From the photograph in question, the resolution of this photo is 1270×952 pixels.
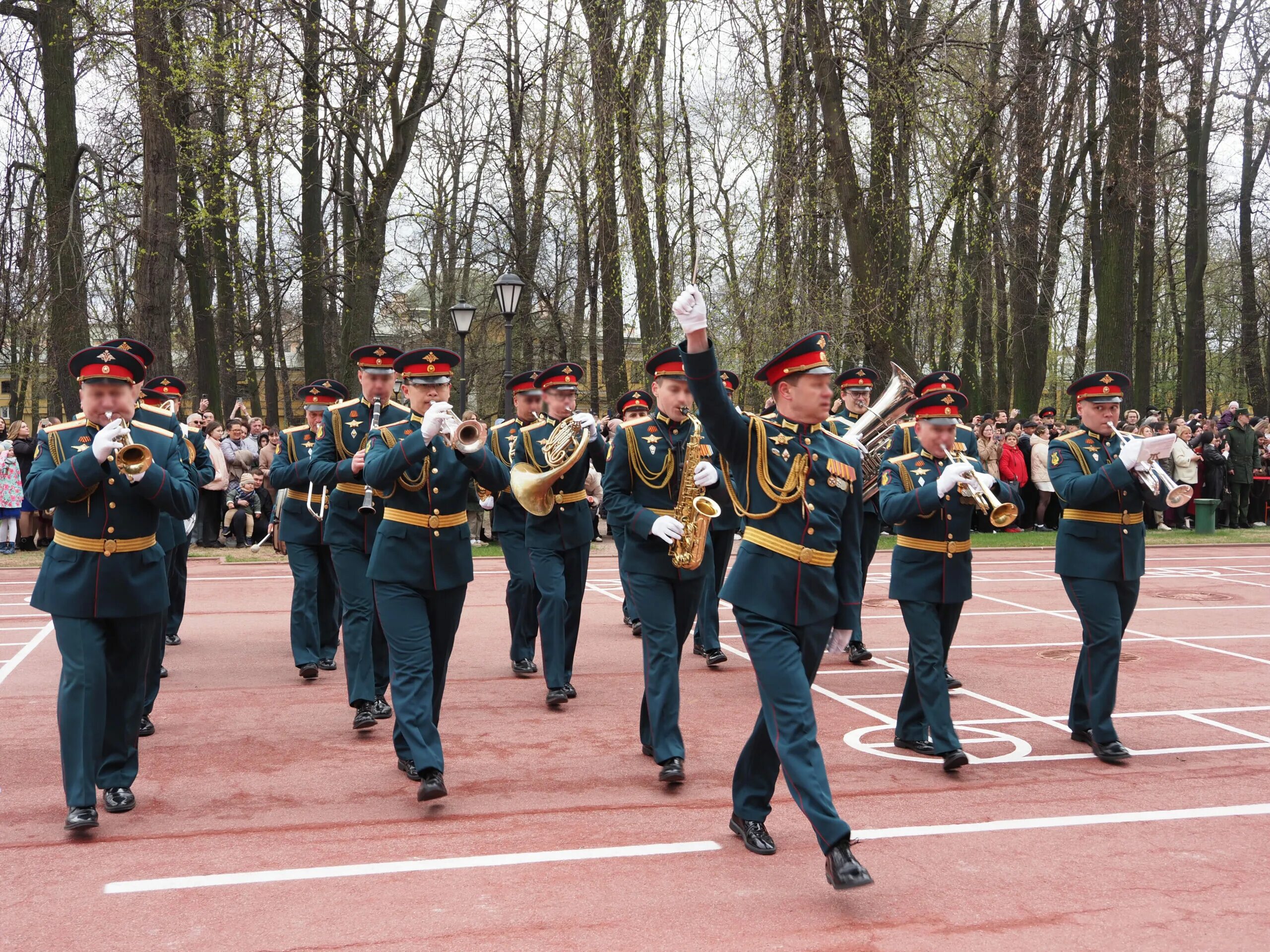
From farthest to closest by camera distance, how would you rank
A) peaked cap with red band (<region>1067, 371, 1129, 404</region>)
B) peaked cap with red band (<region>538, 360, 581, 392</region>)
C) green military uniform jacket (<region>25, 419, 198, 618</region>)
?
peaked cap with red band (<region>538, 360, 581, 392</region>), peaked cap with red band (<region>1067, 371, 1129, 404</region>), green military uniform jacket (<region>25, 419, 198, 618</region>)

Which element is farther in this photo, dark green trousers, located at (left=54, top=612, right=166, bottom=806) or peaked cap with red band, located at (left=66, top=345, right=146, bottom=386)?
peaked cap with red band, located at (left=66, top=345, right=146, bottom=386)

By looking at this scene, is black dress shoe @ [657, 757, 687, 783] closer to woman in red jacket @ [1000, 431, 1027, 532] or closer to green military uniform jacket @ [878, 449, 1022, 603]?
green military uniform jacket @ [878, 449, 1022, 603]

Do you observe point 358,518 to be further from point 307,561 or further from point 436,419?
point 436,419

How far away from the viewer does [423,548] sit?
251 inches

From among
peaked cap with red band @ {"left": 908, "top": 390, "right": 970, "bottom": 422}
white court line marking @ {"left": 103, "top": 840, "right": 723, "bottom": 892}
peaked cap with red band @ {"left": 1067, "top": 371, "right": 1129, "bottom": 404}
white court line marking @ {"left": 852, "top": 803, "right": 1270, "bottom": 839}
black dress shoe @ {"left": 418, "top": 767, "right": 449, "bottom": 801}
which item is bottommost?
A: white court line marking @ {"left": 852, "top": 803, "right": 1270, "bottom": 839}

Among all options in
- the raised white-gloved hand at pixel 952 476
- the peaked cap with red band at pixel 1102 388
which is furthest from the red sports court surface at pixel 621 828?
the peaked cap with red band at pixel 1102 388

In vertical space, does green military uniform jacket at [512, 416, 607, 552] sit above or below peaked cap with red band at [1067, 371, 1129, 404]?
below

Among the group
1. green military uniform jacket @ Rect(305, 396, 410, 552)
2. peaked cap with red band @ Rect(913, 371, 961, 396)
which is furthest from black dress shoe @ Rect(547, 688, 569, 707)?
peaked cap with red band @ Rect(913, 371, 961, 396)

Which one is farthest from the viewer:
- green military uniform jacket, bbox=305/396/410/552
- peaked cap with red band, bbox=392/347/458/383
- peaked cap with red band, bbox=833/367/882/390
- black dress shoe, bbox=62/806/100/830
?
peaked cap with red band, bbox=833/367/882/390

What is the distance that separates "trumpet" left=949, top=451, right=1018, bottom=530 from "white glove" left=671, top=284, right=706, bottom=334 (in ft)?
8.27

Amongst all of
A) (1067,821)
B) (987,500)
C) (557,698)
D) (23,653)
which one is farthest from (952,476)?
(23,653)

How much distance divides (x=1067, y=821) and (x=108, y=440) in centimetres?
476

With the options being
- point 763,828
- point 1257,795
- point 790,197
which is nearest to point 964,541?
point 1257,795

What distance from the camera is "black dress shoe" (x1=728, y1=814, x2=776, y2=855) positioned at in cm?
532
